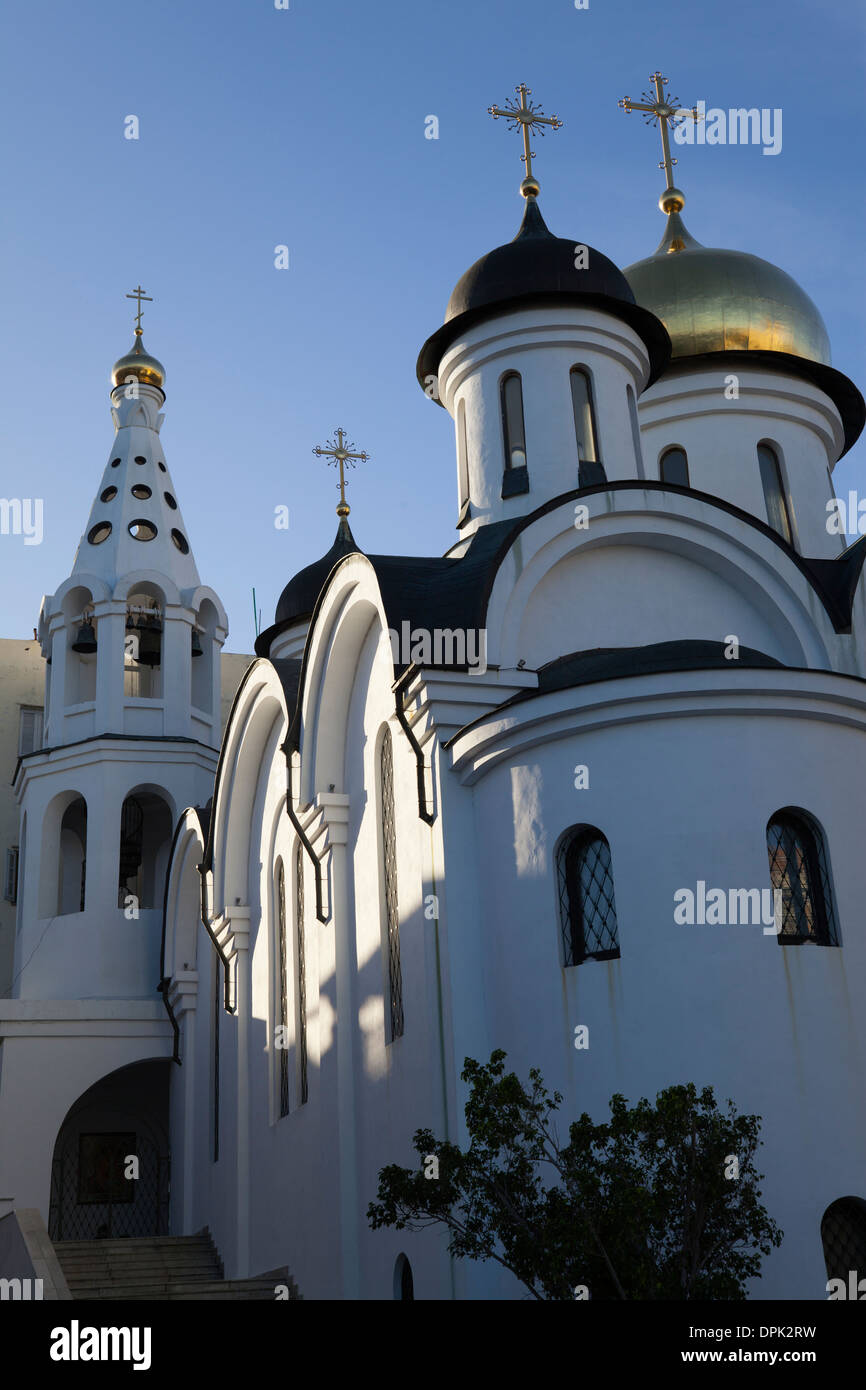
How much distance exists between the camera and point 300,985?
588 inches

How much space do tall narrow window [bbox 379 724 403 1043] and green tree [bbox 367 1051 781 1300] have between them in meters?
3.69

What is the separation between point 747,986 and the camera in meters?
9.35

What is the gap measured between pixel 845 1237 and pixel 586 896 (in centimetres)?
262

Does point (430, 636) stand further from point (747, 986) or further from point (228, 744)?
point (228, 744)

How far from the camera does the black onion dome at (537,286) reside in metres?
14.5

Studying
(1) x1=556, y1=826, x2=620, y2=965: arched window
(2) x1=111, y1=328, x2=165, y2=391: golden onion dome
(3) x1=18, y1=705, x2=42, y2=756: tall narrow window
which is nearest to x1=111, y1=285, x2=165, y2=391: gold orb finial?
(2) x1=111, y1=328, x2=165, y2=391: golden onion dome

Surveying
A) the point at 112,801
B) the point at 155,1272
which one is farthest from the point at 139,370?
the point at 155,1272

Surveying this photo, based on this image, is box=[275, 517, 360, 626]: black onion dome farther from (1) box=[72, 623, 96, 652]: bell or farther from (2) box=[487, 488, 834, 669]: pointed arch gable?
(2) box=[487, 488, 834, 669]: pointed arch gable

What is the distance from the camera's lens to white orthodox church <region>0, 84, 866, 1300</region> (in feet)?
31.6

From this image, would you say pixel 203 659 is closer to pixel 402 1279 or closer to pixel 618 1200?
pixel 402 1279

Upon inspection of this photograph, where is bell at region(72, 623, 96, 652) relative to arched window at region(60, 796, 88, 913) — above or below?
above

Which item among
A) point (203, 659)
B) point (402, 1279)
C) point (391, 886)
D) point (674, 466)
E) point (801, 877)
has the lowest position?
point (402, 1279)

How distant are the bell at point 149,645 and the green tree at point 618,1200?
46.2 feet
